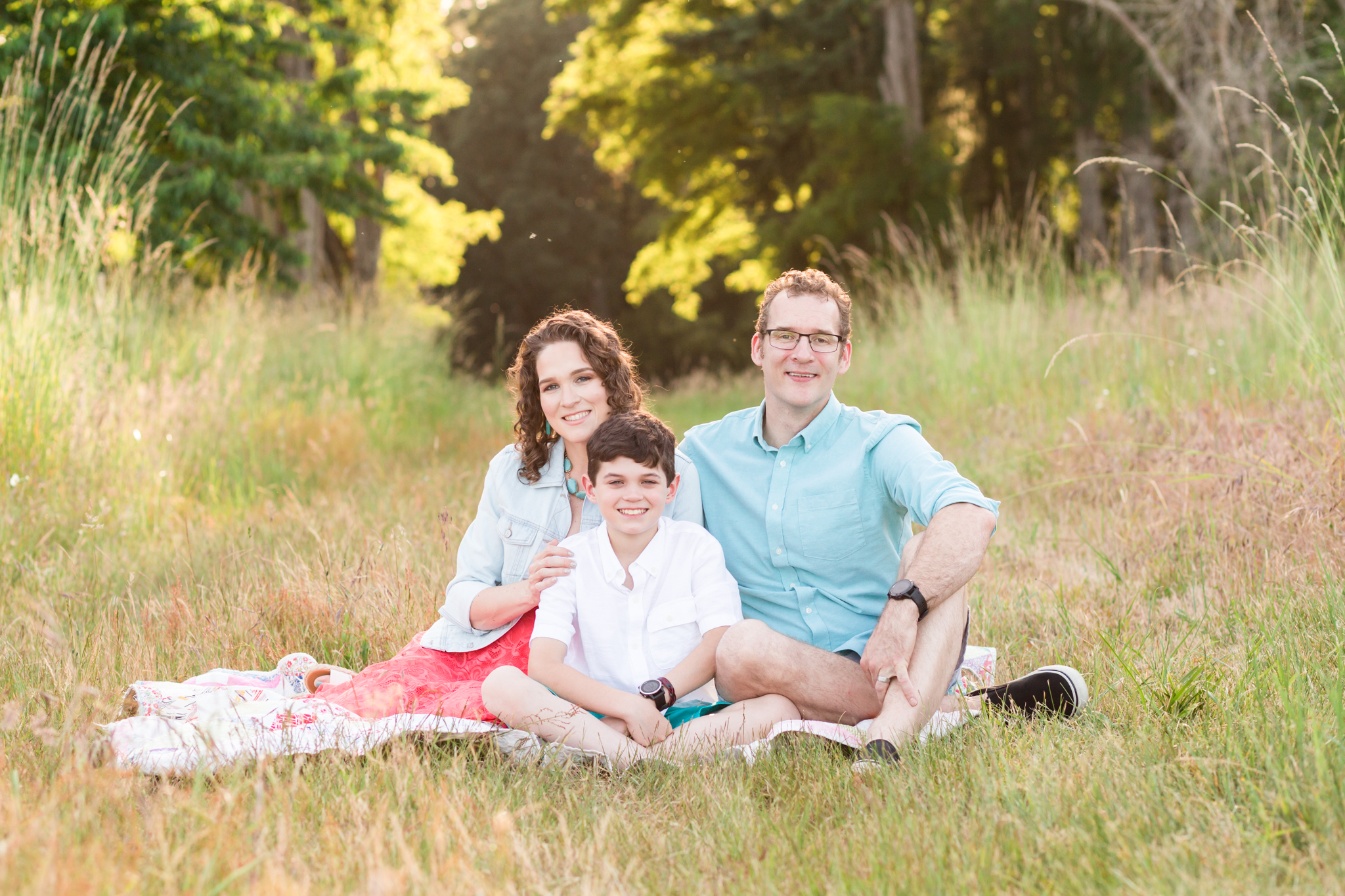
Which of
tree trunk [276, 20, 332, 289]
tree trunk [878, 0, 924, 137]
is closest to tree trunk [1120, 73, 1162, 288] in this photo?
tree trunk [878, 0, 924, 137]

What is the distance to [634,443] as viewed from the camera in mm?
2912

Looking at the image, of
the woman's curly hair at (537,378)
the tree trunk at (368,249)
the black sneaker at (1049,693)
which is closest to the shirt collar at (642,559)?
the woman's curly hair at (537,378)

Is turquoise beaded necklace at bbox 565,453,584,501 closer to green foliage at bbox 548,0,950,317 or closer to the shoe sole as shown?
the shoe sole

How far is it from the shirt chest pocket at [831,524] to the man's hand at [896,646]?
0.36 m

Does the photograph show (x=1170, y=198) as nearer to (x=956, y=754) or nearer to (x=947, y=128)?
(x=947, y=128)

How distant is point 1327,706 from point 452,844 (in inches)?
77.9

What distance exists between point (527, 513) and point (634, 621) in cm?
55

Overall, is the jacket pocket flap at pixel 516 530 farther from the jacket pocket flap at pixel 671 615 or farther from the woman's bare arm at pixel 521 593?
the jacket pocket flap at pixel 671 615

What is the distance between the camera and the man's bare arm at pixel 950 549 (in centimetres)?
276

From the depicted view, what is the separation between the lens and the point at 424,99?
43.4 ft

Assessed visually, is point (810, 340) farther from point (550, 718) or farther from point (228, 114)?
point (228, 114)

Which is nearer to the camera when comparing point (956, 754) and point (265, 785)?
point (265, 785)

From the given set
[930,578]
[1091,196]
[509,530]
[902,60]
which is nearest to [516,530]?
[509,530]

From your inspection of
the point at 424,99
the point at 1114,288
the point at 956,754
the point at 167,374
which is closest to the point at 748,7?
the point at 424,99
